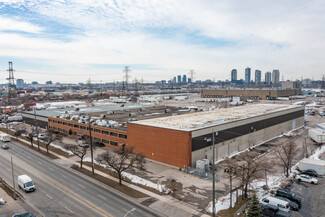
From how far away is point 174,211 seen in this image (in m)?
24.9

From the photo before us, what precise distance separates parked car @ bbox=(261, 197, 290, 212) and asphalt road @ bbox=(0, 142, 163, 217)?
1229 cm

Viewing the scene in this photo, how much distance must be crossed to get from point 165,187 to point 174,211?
594cm

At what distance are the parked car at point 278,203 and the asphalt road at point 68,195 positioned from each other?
12.3 m

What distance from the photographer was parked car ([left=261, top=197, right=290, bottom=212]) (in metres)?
24.4

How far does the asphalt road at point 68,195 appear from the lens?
82.6ft

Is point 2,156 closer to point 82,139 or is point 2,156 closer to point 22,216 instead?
point 82,139

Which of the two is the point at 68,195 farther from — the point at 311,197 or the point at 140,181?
the point at 311,197

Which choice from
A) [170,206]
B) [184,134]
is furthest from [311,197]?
[184,134]

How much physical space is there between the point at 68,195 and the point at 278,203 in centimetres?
2438

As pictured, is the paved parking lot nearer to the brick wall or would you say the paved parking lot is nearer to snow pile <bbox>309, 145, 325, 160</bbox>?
snow pile <bbox>309, 145, 325, 160</bbox>

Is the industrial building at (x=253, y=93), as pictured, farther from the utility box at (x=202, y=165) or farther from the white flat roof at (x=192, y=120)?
the utility box at (x=202, y=165)

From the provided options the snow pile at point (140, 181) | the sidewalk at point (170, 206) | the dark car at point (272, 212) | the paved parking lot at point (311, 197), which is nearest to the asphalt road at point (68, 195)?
the sidewalk at point (170, 206)

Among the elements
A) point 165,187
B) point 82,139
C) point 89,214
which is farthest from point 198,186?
point 82,139

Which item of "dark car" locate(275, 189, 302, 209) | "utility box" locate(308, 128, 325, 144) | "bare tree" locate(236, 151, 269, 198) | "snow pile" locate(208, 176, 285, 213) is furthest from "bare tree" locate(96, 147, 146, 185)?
"utility box" locate(308, 128, 325, 144)
